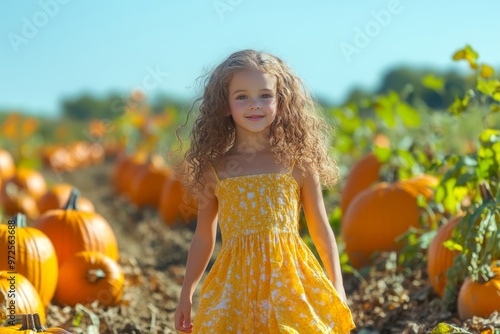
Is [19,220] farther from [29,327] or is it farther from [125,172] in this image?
[125,172]

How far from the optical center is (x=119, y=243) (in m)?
7.13

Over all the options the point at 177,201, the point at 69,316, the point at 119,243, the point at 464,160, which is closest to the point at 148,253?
the point at 119,243

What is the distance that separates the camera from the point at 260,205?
2.75 m

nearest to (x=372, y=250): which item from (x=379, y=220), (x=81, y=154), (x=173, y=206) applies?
(x=379, y=220)

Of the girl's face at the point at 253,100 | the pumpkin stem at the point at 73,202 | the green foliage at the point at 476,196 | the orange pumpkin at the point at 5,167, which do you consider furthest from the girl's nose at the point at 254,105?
the orange pumpkin at the point at 5,167

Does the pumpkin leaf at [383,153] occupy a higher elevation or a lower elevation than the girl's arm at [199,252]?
higher

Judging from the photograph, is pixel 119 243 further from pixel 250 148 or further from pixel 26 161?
pixel 26 161

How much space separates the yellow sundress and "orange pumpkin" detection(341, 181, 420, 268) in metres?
2.39

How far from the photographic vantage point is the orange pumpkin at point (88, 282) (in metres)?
4.35

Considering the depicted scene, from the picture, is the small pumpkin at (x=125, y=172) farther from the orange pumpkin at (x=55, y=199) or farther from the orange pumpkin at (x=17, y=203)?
the orange pumpkin at (x=55, y=199)

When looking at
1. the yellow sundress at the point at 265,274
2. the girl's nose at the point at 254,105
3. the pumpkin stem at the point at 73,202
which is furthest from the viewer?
the pumpkin stem at the point at 73,202

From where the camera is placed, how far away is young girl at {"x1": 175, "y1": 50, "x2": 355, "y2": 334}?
103 inches

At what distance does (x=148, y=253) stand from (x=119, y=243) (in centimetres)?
51

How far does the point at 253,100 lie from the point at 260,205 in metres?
0.38
